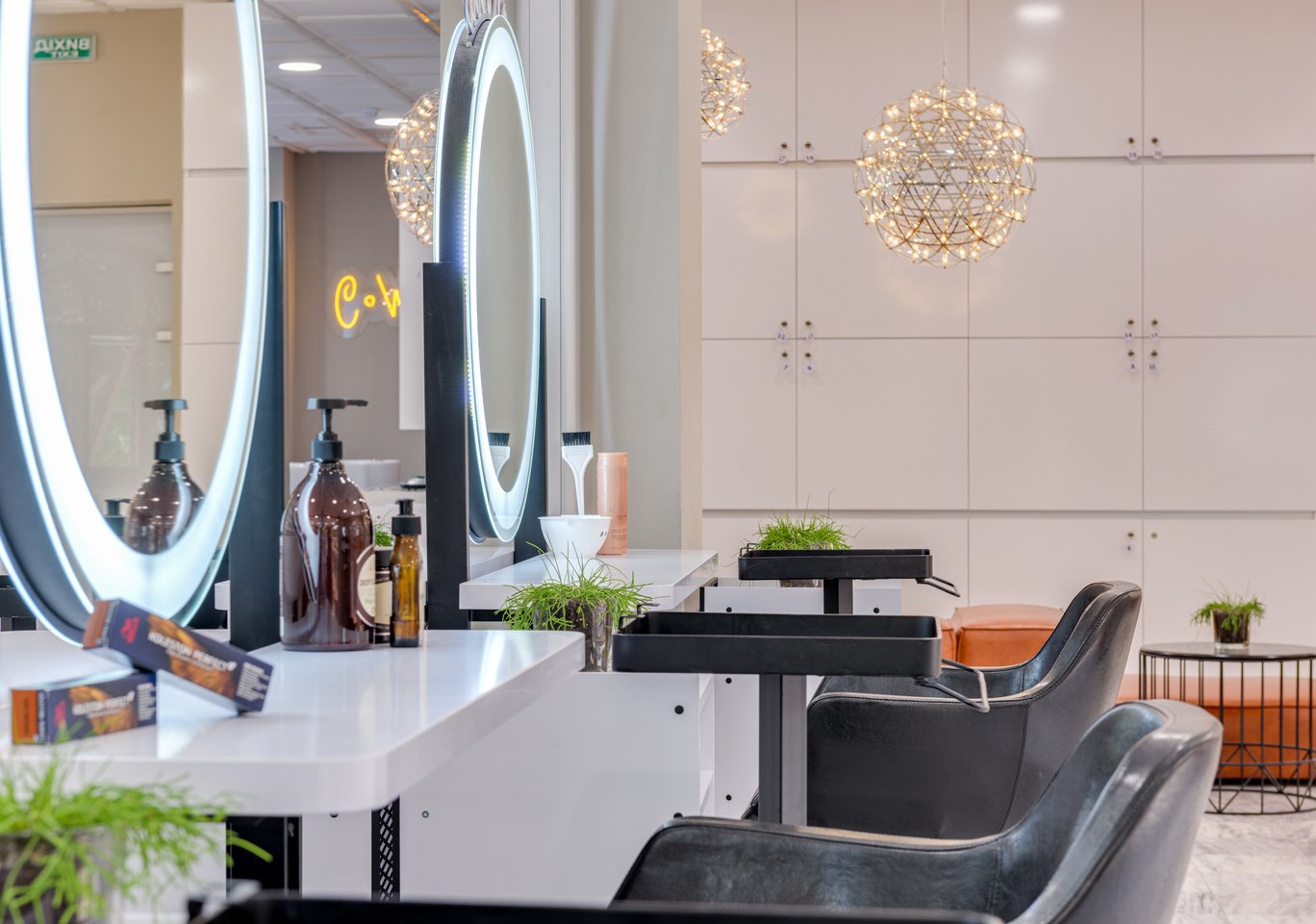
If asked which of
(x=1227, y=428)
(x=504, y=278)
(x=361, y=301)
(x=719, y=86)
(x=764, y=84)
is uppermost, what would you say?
(x=764, y=84)

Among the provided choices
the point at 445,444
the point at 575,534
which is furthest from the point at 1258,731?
the point at 445,444

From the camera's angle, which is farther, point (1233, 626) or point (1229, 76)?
point (1229, 76)

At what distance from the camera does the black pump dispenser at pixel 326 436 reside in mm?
1363

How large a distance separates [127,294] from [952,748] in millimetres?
1502

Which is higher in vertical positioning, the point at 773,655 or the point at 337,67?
the point at 337,67

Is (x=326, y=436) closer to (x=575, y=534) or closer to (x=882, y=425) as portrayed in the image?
(x=575, y=534)

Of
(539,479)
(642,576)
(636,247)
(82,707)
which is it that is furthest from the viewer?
(636,247)

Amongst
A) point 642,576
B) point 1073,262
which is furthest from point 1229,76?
point 642,576

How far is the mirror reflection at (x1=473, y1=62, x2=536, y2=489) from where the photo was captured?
241cm

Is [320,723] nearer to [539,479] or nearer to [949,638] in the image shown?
[539,479]

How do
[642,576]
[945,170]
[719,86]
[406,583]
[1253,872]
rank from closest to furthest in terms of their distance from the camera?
[406,583] → [642,576] → [1253,872] → [719,86] → [945,170]

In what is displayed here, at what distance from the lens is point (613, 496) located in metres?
2.62

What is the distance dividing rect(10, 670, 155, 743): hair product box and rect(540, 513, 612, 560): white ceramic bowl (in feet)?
4.55

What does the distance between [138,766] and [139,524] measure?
462 mm
